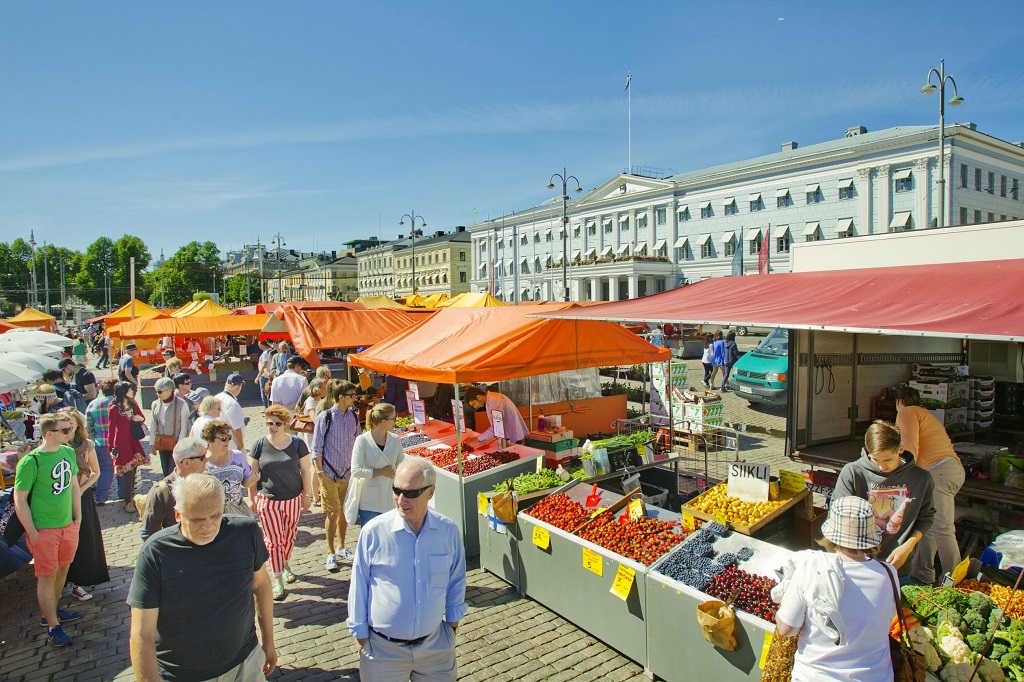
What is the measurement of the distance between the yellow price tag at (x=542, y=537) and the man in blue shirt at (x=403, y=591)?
7.09ft

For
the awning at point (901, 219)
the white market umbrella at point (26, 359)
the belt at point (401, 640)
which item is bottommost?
the belt at point (401, 640)

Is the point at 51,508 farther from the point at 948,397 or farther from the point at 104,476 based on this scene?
the point at 948,397

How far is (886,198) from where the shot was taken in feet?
146

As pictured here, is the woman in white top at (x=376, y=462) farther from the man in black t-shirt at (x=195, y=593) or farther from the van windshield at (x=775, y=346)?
the van windshield at (x=775, y=346)

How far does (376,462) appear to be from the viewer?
534 centimetres

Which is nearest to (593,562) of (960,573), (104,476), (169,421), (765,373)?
(960,573)

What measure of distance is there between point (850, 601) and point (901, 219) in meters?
50.5

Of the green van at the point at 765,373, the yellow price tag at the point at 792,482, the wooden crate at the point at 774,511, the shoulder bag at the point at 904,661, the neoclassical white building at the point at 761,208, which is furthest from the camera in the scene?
the neoclassical white building at the point at 761,208

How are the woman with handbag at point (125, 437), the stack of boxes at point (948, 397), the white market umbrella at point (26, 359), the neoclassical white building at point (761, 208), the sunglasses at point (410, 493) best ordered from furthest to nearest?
the neoclassical white building at point (761, 208) → the white market umbrella at point (26, 359) → the stack of boxes at point (948, 397) → the woman with handbag at point (125, 437) → the sunglasses at point (410, 493)

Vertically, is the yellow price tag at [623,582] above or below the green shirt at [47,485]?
below

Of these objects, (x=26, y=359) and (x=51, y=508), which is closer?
(x=51, y=508)

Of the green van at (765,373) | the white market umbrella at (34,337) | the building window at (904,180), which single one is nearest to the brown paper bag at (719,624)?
the green van at (765,373)

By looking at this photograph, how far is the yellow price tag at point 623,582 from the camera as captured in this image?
431 cm

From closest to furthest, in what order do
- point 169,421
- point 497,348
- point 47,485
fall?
point 47,485, point 497,348, point 169,421
